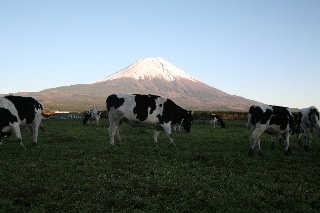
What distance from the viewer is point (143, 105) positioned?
19.9 m

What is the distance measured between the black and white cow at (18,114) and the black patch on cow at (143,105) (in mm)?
5807

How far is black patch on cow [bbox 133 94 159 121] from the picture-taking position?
1970 cm

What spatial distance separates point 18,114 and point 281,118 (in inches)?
541

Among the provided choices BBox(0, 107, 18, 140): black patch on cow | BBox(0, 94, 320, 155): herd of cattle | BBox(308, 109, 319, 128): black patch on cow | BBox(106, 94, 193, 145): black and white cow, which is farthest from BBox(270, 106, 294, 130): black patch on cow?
BBox(0, 107, 18, 140): black patch on cow

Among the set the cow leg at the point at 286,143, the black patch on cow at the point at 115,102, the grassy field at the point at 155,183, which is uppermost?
the black patch on cow at the point at 115,102

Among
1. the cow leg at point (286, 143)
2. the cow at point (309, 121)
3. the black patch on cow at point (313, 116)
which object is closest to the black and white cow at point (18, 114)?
the cow leg at point (286, 143)

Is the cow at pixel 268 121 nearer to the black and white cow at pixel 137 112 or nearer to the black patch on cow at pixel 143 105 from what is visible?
the black and white cow at pixel 137 112

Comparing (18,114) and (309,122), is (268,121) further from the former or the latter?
(18,114)

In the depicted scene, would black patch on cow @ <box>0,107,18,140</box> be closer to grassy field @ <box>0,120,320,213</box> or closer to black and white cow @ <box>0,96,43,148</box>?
black and white cow @ <box>0,96,43,148</box>

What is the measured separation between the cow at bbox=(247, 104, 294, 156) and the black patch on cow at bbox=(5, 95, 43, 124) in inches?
475

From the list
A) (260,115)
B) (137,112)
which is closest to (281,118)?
(260,115)

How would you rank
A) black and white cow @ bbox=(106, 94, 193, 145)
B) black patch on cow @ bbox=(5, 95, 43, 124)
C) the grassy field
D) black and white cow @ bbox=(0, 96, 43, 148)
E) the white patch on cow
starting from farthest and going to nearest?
black and white cow @ bbox=(106, 94, 193, 145)
the white patch on cow
black patch on cow @ bbox=(5, 95, 43, 124)
black and white cow @ bbox=(0, 96, 43, 148)
the grassy field

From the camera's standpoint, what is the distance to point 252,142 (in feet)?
54.6

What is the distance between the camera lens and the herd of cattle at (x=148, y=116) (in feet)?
55.2
